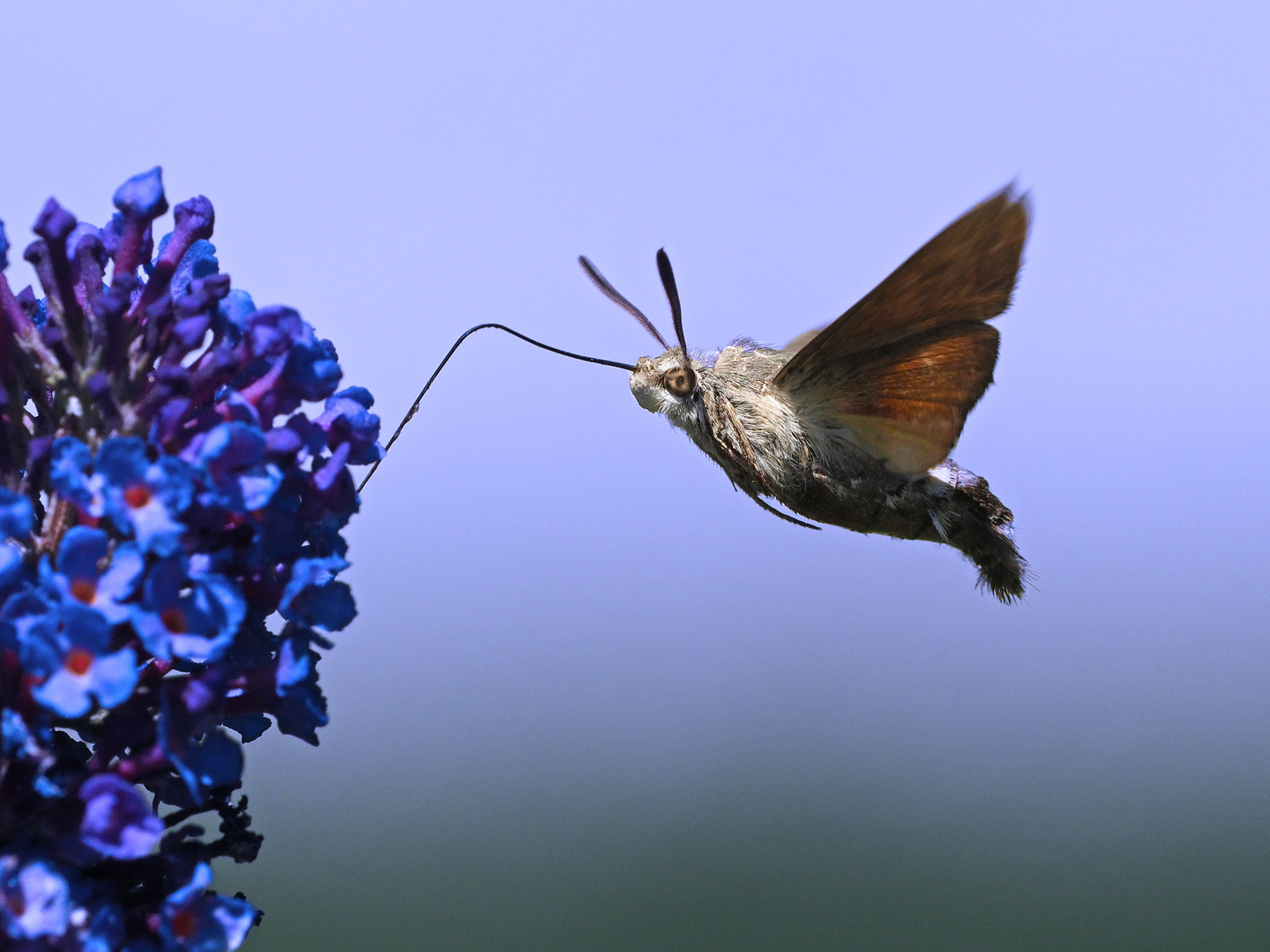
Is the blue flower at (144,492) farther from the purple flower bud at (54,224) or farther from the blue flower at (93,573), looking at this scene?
the purple flower bud at (54,224)

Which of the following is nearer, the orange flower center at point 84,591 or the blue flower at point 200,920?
the orange flower center at point 84,591

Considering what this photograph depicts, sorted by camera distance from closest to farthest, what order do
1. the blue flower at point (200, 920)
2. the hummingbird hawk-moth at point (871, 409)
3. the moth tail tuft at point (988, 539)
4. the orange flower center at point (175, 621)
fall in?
the orange flower center at point (175, 621), the blue flower at point (200, 920), the hummingbird hawk-moth at point (871, 409), the moth tail tuft at point (988, 539)

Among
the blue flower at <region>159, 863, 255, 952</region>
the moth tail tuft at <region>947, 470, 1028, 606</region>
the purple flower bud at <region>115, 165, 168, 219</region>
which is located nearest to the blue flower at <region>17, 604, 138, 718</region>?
the blue flower at <region>159, 863, 255, 952</region>

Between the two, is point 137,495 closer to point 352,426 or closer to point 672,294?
point 352,426

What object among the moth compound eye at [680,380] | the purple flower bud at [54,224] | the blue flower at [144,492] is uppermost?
the moth compound eye at [680,380]

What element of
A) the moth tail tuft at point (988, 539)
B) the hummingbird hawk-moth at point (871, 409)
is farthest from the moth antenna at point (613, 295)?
the moth tail tuft at point (988, 539)

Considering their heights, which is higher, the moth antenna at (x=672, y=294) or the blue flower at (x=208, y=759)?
the moth antenna at (x=672, y=294)
